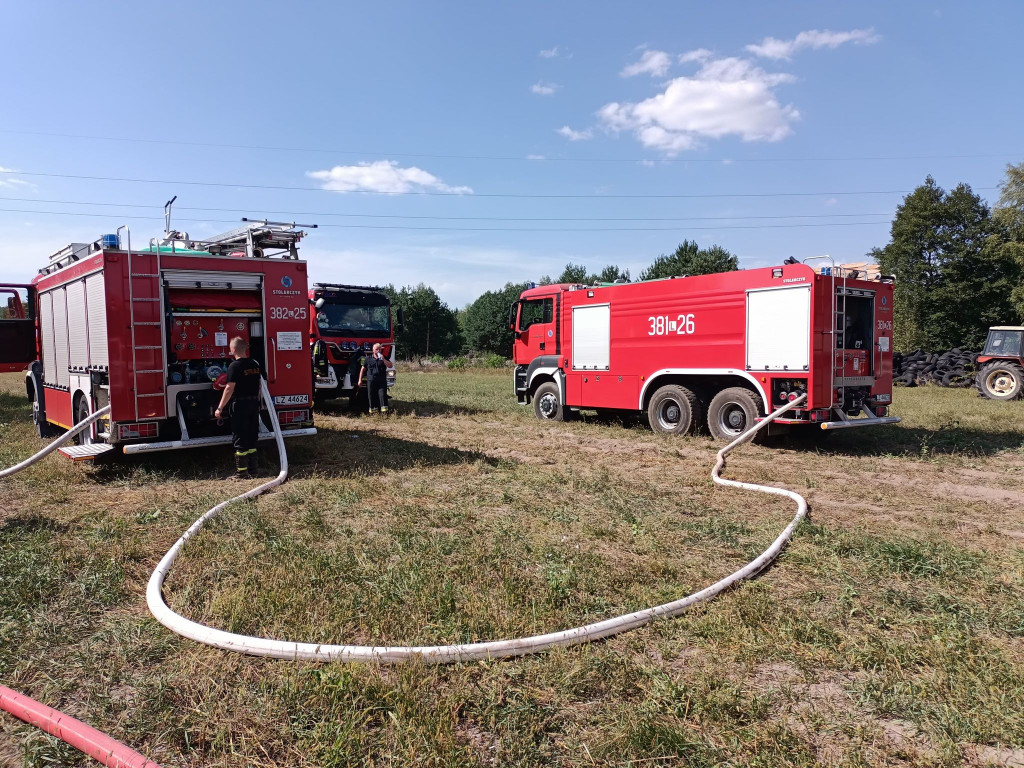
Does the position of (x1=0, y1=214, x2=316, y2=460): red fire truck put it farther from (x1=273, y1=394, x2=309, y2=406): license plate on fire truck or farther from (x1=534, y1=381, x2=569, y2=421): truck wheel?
(x1=534, y1=381, x2=569, y2=421): truck wheel

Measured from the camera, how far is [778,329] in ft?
32.1

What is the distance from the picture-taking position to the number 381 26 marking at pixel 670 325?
1109cm

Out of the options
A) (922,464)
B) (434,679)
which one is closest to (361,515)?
(434,679)

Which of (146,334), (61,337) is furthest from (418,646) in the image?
(61,337)

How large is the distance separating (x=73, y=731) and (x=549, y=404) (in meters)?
12.0

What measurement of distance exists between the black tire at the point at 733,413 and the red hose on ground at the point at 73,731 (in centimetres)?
923

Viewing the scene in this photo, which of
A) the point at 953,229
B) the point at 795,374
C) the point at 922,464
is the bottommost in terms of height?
the point at 922,464

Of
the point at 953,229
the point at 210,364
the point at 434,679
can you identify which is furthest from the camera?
the point at 953,229

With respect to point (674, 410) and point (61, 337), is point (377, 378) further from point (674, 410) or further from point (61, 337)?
point (674, 410)

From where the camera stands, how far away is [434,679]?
10.2 feet

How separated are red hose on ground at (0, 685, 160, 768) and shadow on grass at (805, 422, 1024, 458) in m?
9.68

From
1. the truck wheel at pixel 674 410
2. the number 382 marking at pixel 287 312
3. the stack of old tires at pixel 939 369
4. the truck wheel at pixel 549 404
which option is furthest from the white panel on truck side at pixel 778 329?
the stack of old tires at pixel 939 369

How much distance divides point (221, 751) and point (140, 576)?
2377 millimetres

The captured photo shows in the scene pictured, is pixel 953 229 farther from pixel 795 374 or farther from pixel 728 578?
pixel 728 578
